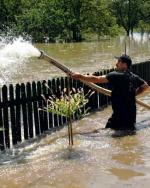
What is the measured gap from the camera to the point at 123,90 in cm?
934

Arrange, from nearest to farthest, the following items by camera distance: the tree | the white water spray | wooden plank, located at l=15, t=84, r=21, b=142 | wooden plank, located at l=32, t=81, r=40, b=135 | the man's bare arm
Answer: the white water spray
the man's bare arm
wooden plank, located at l=15, t=84, r=21, b=142
wooden plank, located at l=32, t=81, r=40, b=135
the tree

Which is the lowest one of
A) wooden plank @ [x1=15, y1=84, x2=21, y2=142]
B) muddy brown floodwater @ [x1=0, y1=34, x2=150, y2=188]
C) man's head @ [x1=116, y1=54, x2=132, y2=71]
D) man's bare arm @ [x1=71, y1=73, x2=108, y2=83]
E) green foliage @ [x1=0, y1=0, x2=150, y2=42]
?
muddy brown floodwater @ [x1=0, y1=34, x2=150, y2=188]

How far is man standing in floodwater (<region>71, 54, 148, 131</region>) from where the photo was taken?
9.20m

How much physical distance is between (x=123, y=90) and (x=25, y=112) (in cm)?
196

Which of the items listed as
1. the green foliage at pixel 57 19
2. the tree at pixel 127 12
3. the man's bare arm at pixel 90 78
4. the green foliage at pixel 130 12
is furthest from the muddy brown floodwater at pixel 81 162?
the tree at pixel 127 12

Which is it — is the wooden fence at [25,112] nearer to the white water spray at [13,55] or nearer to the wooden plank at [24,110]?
the wooden plank at [24,110]

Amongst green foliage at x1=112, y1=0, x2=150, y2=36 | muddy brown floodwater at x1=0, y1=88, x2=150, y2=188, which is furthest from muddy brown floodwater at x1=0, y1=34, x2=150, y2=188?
green foliage at x1=112, y1=0, x2=150, y2=36

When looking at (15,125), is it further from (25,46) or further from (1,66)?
(1,66)

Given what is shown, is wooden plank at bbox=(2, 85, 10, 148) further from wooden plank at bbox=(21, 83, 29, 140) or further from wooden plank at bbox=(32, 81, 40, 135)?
wooden plank at bbox=(32, 81, 40, 135)

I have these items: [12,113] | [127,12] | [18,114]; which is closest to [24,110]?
[18,114]

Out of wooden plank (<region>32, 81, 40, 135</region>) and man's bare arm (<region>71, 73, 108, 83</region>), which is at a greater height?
man's bare arm (<region>71, 73, 108, 83</region>)

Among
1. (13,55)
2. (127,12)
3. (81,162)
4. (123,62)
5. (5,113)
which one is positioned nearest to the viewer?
(81,162)

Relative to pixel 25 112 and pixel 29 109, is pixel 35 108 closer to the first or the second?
pixel 29 109

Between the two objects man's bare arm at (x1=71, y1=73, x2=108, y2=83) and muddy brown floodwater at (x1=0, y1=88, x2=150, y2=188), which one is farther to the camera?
man's bare arm at (x1=71, y1=73, x2=108, y2=83)
